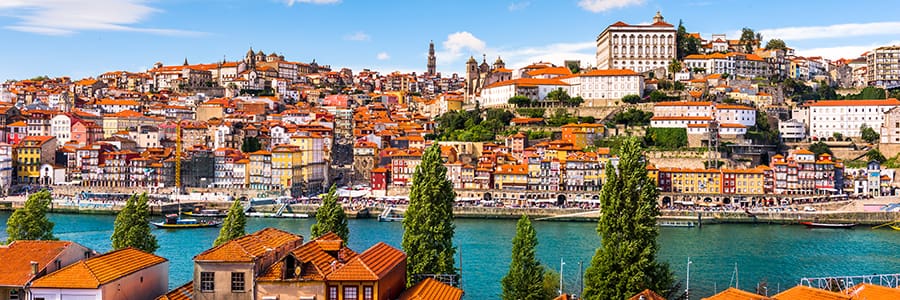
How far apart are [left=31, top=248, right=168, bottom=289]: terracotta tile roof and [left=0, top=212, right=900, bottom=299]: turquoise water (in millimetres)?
10259

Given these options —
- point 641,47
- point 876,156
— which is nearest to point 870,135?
point 876,156

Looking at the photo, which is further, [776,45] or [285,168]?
[776,45]

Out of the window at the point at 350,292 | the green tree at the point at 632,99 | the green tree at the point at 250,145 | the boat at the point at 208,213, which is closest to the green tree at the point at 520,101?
the green tree at the point at 632,99

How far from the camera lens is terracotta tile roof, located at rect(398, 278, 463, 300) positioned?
9367mm

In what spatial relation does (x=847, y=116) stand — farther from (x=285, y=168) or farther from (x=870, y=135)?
(x=285, y=168)

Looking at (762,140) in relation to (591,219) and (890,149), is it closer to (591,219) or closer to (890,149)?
(890,149)

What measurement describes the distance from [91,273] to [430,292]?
3740mm

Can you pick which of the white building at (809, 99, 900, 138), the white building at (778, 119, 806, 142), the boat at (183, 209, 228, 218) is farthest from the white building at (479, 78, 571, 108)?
the boat at (183, 209, 228, 218)

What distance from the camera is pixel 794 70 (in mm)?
62906

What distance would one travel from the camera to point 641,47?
61781mm

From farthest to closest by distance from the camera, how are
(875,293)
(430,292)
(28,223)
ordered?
1. (28,223)
2. (875,293)
3. (430,292)

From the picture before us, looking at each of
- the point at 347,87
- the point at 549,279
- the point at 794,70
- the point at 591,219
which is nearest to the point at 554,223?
the point at 591,219

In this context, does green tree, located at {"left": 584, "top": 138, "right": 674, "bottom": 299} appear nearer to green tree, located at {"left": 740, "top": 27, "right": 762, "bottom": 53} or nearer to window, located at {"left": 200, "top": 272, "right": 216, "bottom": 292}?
window, located at {"left": 200, "top": 272, "right": 216, "bottom": 292}

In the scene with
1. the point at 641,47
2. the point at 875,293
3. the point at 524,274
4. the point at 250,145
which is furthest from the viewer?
the point at 641,47
